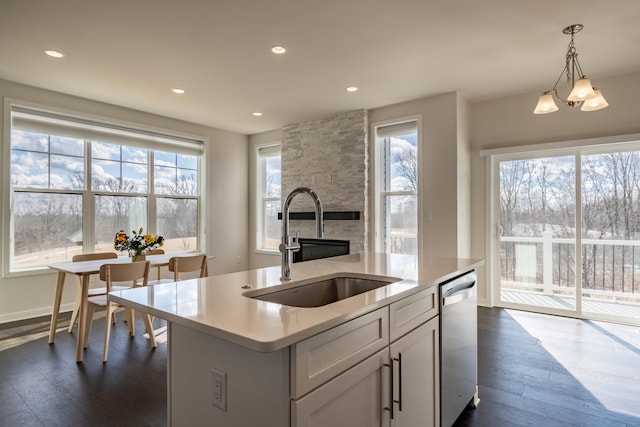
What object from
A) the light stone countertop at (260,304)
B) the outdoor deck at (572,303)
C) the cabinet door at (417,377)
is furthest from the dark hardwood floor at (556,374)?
the light stone countertop at (260,304)

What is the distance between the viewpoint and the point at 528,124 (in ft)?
14.5

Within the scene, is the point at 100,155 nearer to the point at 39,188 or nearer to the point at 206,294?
the point at 39,188

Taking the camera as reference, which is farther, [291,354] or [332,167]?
[332,167]

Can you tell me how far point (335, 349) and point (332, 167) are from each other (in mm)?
4499

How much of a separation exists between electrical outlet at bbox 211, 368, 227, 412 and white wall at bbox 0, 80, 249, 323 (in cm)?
435

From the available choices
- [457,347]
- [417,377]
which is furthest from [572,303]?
[417,377]

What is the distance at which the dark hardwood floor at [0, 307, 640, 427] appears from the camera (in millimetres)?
2127

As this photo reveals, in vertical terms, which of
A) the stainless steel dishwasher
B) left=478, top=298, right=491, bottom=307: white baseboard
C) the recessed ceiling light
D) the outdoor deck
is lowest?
left=478, top=298, right=491, bottom=307: white baseboard

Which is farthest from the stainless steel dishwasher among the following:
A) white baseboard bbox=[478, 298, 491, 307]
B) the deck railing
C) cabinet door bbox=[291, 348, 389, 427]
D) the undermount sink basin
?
the deck railing

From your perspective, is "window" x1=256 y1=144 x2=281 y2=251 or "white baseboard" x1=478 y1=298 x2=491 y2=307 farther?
"window" x1=256 y1=144 x2=281 y2=251

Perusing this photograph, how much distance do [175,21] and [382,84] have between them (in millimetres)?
2335

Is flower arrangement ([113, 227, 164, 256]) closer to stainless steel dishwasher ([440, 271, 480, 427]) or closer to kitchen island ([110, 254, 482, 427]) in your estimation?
kitchen island ([110, 254, 482, 427])

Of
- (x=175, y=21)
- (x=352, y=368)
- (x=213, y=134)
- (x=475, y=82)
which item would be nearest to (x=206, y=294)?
(x=352, y=368)

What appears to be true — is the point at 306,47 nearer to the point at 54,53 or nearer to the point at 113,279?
Result: the point at 54,53
